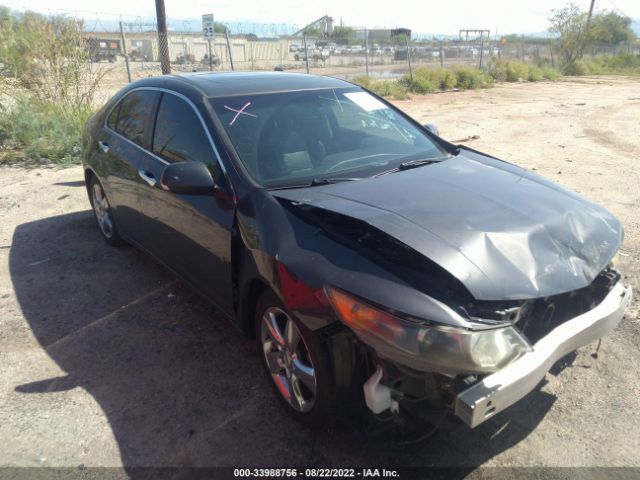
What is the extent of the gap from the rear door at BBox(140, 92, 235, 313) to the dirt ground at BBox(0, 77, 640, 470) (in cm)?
47

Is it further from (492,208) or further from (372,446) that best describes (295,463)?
(492,208)

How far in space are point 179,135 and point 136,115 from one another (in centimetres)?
101

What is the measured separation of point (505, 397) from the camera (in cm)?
216

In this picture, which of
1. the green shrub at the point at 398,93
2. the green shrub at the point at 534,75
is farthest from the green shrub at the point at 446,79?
the green shrub at the point at 534,75

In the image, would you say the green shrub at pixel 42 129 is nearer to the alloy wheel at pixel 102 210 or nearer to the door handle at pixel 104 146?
the alloy wheel at pixel 102 210

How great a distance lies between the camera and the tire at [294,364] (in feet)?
8.35

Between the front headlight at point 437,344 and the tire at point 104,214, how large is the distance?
3694mm

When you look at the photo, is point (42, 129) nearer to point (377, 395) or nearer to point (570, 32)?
point (377, 395)

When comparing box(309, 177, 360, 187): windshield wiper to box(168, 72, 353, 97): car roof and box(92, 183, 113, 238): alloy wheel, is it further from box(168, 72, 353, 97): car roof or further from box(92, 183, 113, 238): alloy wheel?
box(92, 183, 113, 238): alloy wheel

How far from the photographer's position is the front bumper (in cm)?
211

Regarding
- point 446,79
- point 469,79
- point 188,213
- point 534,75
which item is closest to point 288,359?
point 188,213

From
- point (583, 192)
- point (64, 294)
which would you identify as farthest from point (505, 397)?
point (583, 192)

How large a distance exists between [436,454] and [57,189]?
667cm

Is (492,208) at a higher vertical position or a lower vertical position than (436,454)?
higher
